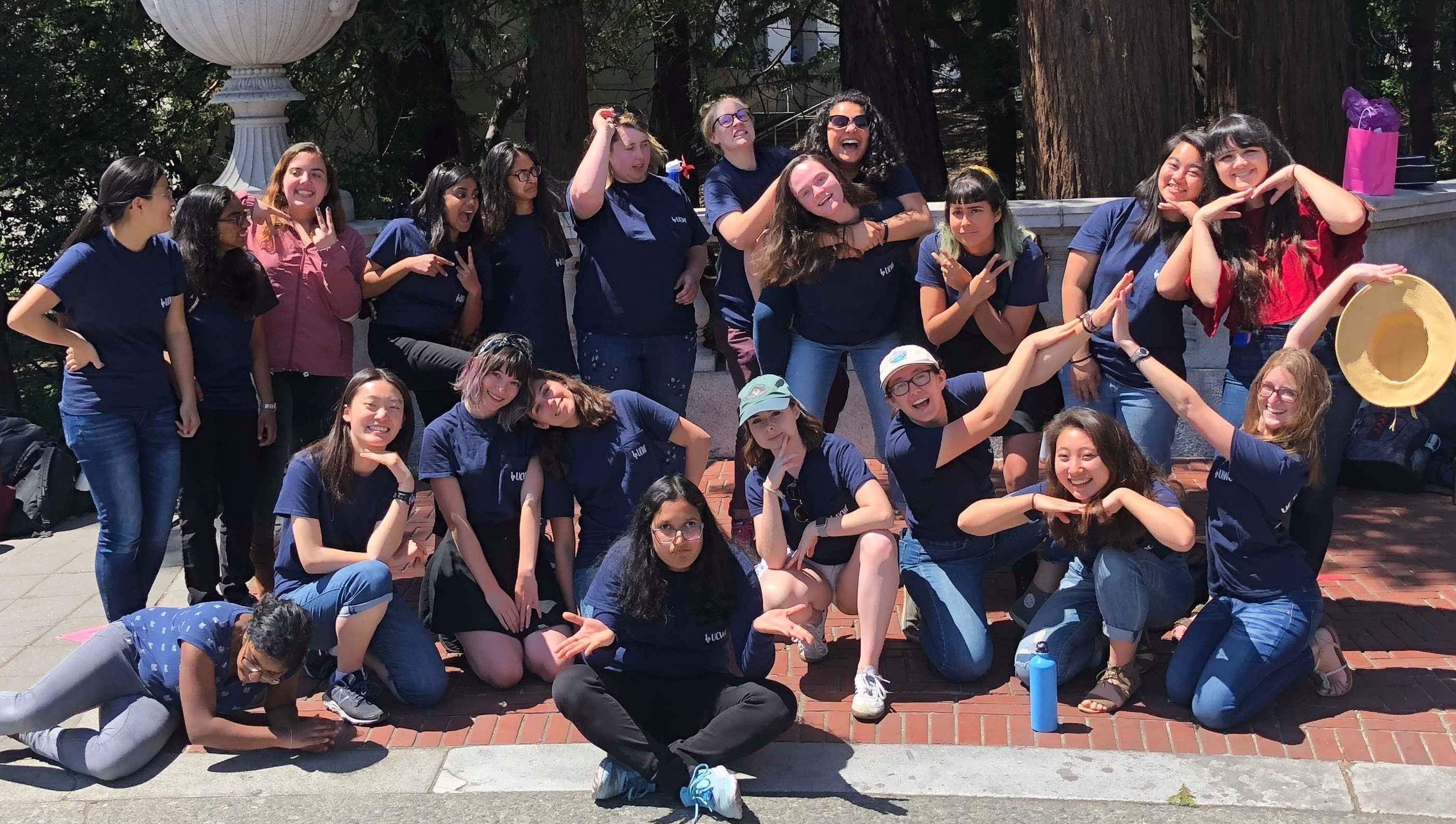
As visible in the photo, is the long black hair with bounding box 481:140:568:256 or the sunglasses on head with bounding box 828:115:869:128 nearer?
the sunglasses on head with bounding box 828:115:869:128

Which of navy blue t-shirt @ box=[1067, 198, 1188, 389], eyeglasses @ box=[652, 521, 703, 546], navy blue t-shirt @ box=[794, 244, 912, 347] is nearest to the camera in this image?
eyeglasses @ box=[652, 521, 703, 546]

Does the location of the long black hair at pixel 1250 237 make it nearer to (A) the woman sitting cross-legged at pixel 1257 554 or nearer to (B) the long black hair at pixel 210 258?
(A) the woman sitting cross-legged at pixel 1257 554

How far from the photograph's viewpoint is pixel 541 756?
14.6ft

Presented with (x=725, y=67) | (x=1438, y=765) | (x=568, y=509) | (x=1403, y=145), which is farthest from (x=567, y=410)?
(x=1403, y=145)

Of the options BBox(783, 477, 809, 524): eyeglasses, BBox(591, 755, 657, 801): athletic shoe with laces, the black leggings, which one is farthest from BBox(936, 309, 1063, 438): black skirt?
BBox(591, 755, 657, 801): athletic shoe with laces

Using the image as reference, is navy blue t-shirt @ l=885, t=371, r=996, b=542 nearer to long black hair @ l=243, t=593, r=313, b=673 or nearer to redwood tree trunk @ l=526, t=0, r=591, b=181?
long black hair @ l=243, t=593, r=313, b=673

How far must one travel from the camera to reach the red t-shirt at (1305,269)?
4.93 metres

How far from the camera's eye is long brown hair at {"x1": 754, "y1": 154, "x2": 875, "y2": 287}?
17.9 ft

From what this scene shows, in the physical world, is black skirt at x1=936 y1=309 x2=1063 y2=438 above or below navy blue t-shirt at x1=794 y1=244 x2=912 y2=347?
below

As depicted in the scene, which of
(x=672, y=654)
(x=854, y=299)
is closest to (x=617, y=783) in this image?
(x=672, y=654)

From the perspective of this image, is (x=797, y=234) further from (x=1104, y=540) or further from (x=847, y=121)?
(x=1104, y=540)

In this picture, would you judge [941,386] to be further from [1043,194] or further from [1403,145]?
[1403,145]

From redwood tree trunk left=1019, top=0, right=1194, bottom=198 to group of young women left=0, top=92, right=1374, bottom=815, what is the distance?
2.16m

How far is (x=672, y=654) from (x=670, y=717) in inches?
7.3
